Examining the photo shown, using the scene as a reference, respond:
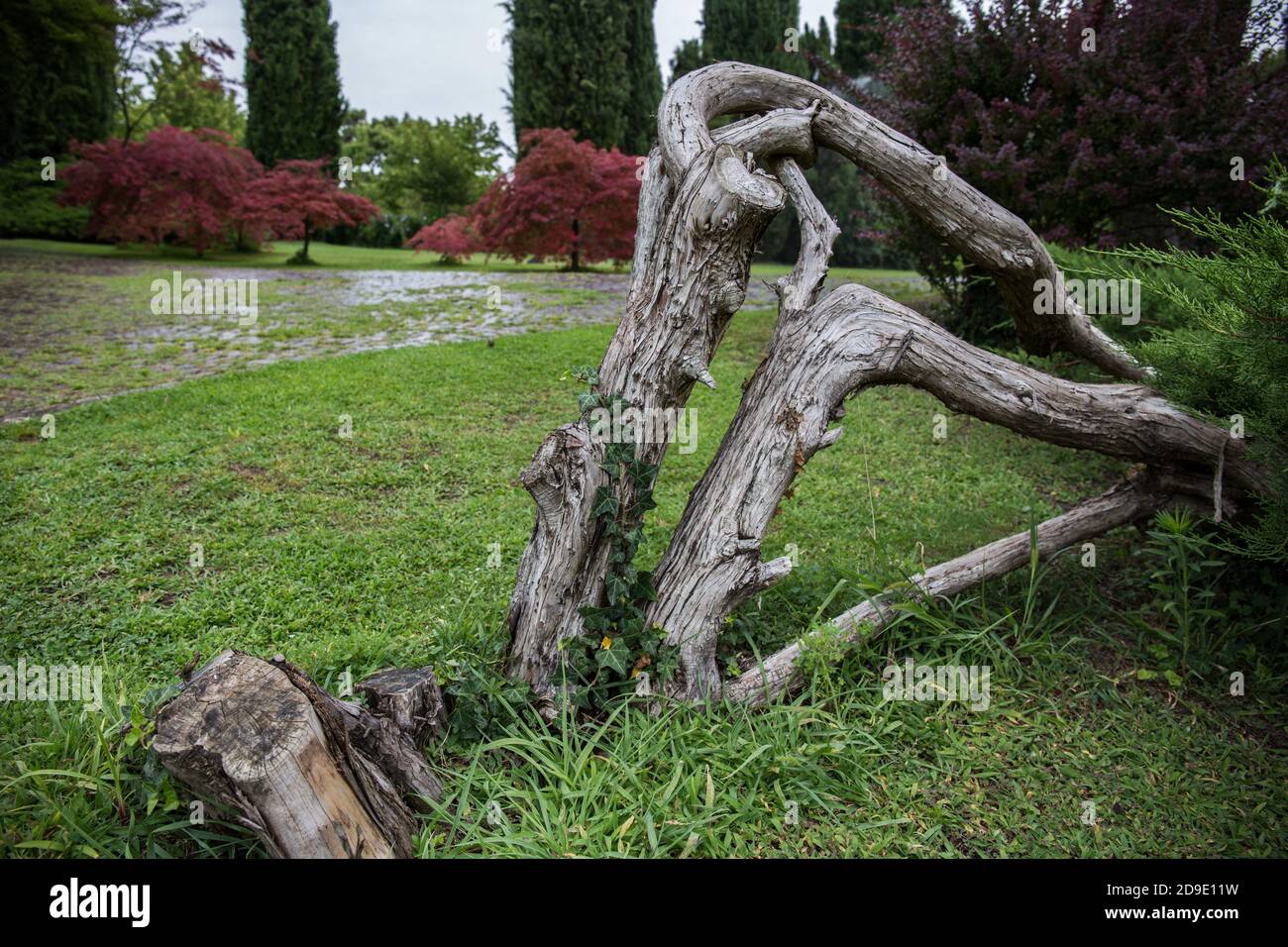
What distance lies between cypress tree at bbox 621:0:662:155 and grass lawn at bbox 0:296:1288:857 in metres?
14.0

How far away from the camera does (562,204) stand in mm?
13945

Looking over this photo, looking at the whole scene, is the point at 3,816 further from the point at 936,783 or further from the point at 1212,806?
the point at 1212,806

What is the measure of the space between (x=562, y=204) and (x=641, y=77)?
637 centimetres

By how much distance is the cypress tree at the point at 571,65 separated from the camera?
17.2 m

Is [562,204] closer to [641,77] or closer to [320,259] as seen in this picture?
[641,77]

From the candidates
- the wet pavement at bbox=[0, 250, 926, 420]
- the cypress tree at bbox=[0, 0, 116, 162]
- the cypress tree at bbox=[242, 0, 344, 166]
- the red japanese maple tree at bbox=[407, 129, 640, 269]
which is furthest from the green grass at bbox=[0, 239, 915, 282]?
the cypress tree at bbox=[242, 0, 344, 166]

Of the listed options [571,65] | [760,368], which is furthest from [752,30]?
[760,368]

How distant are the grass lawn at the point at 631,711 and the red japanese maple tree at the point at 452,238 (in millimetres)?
10168

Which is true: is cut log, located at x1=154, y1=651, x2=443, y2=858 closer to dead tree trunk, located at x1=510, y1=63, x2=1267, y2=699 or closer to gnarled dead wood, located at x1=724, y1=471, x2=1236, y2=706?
dead tree trunk, located at x1=510, y1=63, x2=1267, y2=699

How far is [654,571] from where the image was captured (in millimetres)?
3287

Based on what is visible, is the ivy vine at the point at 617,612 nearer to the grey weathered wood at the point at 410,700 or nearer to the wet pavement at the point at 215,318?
the grey weathered wood at the point at 410,700
